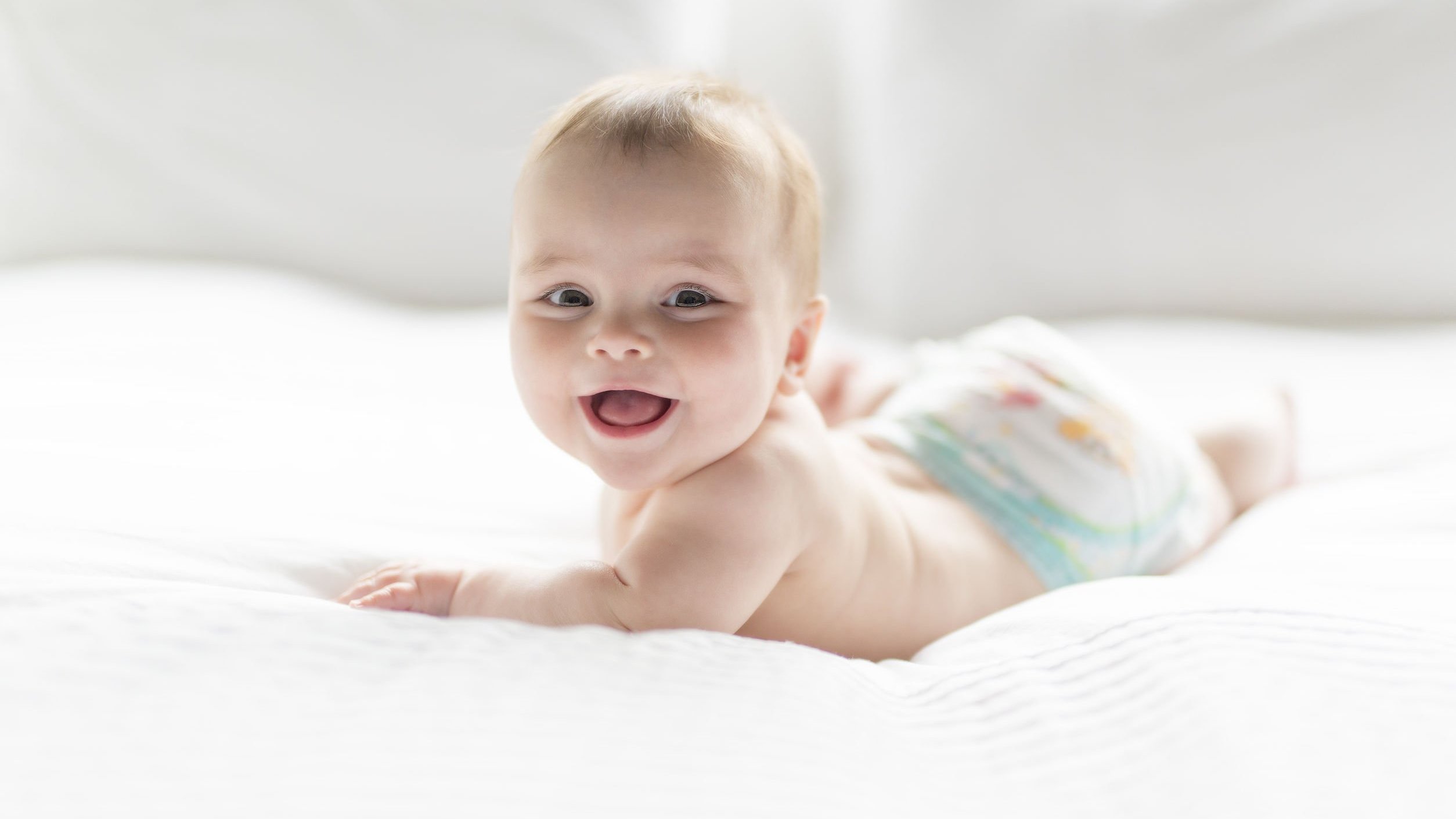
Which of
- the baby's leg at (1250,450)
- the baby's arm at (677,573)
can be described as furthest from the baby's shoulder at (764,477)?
the baby's leg at (1250,450)

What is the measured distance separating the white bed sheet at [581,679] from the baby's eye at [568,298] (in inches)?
8.4

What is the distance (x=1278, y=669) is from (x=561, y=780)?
1.23 feet

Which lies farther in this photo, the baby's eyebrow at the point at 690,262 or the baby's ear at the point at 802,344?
the baby's ear at the point at 802,344

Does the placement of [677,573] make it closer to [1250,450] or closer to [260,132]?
[1250,450]

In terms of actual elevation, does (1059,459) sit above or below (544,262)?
below

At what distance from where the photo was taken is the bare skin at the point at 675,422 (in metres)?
0.73

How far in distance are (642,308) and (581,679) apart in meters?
0.27

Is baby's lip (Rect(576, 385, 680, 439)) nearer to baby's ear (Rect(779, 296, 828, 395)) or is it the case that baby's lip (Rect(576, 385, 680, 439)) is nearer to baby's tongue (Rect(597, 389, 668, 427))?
baby's tongue (Rect(597, 389, 668, 427))

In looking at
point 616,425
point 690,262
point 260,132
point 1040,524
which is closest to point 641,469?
point 616,425

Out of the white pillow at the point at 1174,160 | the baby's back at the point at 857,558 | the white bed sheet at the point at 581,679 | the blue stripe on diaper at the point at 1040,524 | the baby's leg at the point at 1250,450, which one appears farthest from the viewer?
the white pillow at the point at 1174,160

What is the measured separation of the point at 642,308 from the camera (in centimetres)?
76

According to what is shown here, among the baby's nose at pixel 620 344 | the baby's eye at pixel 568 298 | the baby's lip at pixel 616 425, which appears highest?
the baby's eye at pixel 568 298

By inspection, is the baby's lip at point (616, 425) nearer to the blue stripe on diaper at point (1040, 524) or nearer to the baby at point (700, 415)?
the baby at point (700, 415)

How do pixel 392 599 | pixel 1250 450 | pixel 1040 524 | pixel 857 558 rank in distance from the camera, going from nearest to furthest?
pixel 392 599 → pixel 857 558 → pixel 1040 524 → pixel 1250 450
